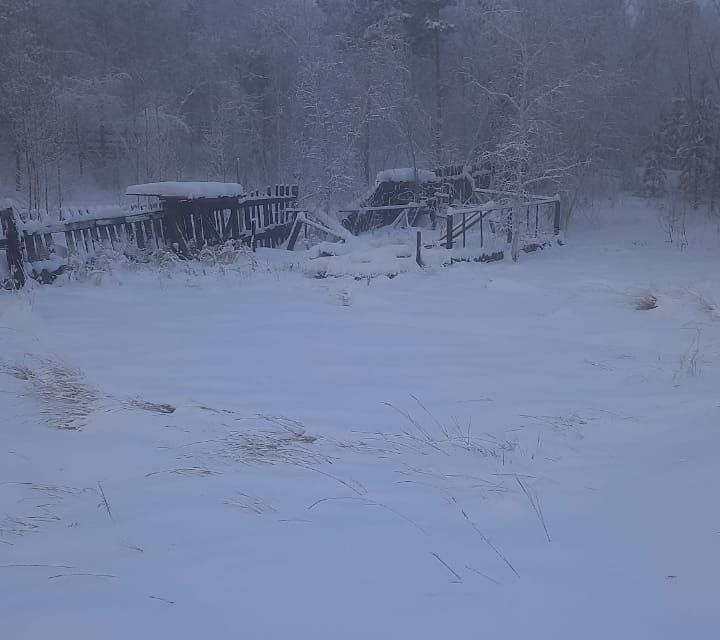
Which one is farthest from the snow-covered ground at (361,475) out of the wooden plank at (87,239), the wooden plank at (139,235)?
the wooden plank at (139,235)

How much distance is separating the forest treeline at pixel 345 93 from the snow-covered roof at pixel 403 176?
131 cm

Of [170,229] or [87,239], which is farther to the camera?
[170,229]

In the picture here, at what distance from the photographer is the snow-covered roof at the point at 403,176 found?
21.2 m

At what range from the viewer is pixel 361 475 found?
3512 millimetres

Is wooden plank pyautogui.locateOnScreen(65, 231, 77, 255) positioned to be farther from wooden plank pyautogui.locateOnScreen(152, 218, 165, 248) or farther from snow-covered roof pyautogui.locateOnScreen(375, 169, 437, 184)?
snow-covered roof pyautogui.locateOnScreen(375, 169, 437, 184)

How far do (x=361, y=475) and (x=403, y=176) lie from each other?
18.9 m

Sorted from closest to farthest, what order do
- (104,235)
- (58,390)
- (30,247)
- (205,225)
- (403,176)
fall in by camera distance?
(58,390) → (30,247) → (104,235) → (205,225) → (403,176)

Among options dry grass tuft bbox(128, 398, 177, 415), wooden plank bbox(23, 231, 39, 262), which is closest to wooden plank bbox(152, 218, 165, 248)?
wooden plank bbox(23, 231, 39, 262)

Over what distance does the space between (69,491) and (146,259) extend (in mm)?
8049

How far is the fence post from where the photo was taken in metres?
8.84

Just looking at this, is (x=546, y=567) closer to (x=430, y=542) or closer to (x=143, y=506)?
(x=430, y=542)

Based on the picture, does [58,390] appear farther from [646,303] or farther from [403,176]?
[403,176]

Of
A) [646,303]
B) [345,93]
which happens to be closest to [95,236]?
[646,303]

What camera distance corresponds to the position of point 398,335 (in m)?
6.79
